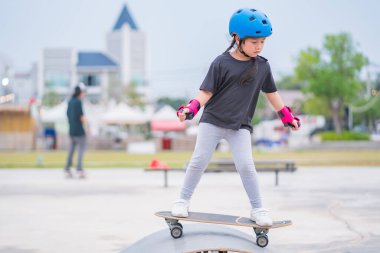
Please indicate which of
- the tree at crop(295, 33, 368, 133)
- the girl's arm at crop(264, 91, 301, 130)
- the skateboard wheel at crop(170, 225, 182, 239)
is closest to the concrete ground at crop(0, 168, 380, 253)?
the girl's arm at crop(264, 91, 301, 130)

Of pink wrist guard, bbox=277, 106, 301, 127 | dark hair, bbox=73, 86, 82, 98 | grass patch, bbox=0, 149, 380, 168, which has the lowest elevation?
grass patch, bbox=0, 149, 380, 168

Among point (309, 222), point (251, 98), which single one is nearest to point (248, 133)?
point (251, 98)

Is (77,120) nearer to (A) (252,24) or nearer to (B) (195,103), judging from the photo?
(B) (195,103)

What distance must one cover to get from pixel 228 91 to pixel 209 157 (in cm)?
53

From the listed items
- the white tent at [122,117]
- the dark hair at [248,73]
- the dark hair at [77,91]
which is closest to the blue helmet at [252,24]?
the dark hair at [248,73]

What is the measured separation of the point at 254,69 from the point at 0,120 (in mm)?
45076

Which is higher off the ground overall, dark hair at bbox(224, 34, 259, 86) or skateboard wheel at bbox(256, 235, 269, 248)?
dark hair at bbox(224, 34, 259, 86)

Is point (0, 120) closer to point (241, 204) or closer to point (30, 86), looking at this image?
point (241, 204)

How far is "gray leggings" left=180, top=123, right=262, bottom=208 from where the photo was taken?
577cm

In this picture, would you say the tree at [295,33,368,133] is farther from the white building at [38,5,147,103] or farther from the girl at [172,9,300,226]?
the girl at [172,9,300,226]

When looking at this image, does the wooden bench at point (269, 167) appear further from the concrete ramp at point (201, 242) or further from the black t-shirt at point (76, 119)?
the concrete ramp at point (201, 242)

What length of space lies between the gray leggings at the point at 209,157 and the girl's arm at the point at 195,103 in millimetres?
230

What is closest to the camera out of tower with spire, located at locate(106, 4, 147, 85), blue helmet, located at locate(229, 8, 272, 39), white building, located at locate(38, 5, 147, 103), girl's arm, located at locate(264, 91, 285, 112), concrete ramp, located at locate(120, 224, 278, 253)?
concrete ramp, located at locate(120, 224, 278, 253)

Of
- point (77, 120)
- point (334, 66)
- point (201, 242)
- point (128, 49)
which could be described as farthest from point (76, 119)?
point (128, 49)
